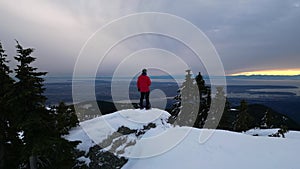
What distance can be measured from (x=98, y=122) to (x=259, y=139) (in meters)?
12.0

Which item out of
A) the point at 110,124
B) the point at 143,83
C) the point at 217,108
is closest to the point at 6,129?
the point at 110,124

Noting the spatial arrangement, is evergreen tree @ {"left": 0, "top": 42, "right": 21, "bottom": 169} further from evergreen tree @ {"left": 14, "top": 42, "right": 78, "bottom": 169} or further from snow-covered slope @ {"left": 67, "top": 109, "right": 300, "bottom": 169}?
snow-covered slope @ {"left": 67, "top": 109, "right": 300, "bottom": 169}

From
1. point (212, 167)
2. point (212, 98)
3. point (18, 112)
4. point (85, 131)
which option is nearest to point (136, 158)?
point (212, 167)

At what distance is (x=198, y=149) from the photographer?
13.6 m

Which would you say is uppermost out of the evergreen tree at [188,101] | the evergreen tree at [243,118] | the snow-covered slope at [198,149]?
the evergreen tree at [188,101]

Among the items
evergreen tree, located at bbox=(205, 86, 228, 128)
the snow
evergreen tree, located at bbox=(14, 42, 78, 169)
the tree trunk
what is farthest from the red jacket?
evergreen tree, located at bbox=(205, 86, 228, 128)

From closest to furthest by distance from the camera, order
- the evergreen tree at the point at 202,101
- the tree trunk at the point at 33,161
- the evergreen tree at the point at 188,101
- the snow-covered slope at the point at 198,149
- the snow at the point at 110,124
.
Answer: the tree trunk at the point at 33,161 < the snow-covered slope at the point at 198,149 < the snow at the point at 110,124 < the evergreen tree at the point at 188,101 < the evergreen tree at the point at 202,101

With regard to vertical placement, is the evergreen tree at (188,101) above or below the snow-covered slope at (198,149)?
above

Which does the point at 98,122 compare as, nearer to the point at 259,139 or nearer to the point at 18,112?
the point at 18,112

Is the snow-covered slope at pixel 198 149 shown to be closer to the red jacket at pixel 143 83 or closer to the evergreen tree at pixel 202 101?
the red jacket at pixel 143 83

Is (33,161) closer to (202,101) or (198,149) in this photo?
(198,149)

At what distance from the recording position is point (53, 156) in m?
10.7

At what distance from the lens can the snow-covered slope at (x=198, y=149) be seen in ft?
39.8

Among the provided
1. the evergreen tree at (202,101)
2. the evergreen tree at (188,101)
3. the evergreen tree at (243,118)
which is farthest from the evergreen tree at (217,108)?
the evergreen tree at (243,118)
